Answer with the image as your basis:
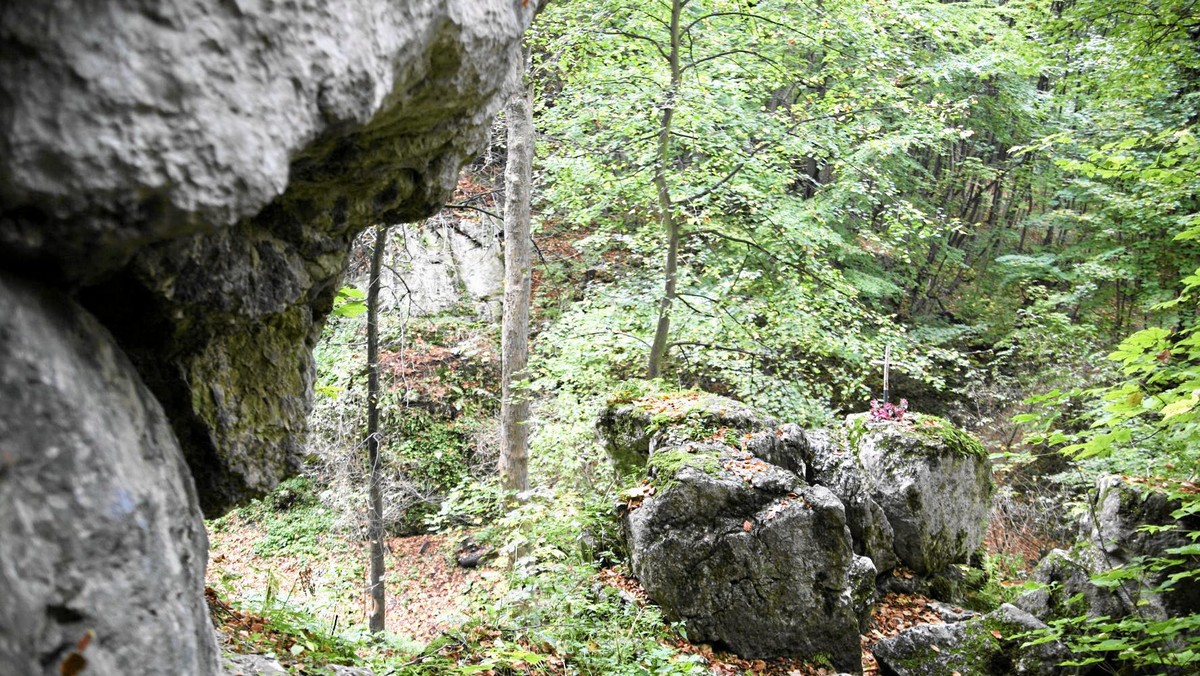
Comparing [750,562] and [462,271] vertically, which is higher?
[462,271]

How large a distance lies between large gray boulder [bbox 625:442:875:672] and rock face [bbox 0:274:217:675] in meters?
4.68

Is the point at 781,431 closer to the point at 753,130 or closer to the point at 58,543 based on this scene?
A: the point at 753,130

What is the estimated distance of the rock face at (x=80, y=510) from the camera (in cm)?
149

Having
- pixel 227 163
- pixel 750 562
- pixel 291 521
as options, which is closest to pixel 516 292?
pixel 750 562

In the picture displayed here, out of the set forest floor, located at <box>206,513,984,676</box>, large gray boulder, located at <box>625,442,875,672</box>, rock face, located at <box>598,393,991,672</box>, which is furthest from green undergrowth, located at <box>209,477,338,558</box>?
large gray boulder, located at <box>625,442,875,672</box>

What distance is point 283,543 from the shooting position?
38.9 feet

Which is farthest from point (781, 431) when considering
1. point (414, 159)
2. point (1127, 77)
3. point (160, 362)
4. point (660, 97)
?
point (160, 362)

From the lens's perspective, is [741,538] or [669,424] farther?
[669,424]

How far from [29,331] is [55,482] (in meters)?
0.33

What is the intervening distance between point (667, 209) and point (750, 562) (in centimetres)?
486

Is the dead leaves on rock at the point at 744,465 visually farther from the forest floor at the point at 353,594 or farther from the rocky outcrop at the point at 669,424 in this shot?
the forest floor at the point at 353,594

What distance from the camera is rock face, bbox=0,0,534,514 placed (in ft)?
4.62

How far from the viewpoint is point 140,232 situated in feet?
5.29

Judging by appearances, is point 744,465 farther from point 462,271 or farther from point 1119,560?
point 462,271
